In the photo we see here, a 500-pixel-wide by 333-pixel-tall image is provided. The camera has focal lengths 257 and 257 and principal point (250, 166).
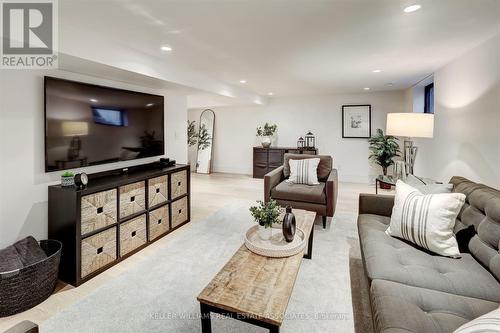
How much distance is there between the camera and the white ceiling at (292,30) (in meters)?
1.90

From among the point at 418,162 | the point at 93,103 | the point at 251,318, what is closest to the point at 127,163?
the point at 93,103

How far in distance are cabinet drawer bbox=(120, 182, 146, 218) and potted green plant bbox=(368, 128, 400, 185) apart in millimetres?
4863

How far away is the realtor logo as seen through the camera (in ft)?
6.12

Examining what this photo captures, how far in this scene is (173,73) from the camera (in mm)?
3393

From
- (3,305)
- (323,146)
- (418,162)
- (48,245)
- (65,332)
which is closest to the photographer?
(65,332)

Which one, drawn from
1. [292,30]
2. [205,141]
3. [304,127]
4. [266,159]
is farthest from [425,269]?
[205,141]

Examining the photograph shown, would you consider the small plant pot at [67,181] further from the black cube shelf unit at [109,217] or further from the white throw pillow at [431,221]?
the white throw pillow at [431,221]

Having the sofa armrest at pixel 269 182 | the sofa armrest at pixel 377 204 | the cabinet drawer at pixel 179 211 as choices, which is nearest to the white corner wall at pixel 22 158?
the cabinet drawer at pixel 179 211

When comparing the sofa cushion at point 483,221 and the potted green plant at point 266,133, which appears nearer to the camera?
the sofa cushion at point 483,221

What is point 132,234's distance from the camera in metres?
2.74

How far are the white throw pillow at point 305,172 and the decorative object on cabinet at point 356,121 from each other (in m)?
2.85

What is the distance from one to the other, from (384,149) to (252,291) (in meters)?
5.15

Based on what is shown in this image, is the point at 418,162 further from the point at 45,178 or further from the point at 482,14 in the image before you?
the point at 45,178

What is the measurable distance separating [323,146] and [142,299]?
18.5 feet
